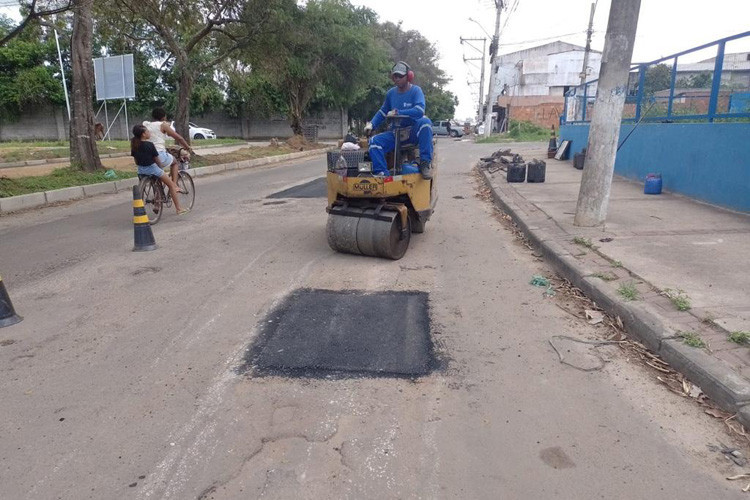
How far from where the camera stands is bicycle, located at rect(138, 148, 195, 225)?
8.79 m

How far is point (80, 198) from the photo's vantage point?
12148 mm

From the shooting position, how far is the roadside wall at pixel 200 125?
3938cm

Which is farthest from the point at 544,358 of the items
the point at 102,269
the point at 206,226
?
the point at 206,226

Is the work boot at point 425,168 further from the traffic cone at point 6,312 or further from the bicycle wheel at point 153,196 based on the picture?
the bicycle wheel at point 153,196

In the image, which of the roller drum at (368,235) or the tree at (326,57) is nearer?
the roller drum at (368,235)

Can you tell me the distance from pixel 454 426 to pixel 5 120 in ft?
152

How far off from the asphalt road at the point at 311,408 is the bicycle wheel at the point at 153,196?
2.97m

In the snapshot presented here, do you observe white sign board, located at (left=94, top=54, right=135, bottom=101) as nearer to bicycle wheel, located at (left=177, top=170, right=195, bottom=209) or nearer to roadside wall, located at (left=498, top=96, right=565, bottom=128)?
bicycle wheel, located at (left=177, top=170, right=195, bottom=209)

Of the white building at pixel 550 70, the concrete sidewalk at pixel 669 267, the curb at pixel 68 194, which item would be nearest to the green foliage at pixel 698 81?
the concrete sidewalk at pixel 669 267

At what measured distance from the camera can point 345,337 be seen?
4305 millimetres

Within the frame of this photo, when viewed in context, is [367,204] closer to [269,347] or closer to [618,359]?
[269,347]

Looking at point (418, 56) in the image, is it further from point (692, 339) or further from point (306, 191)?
point (692, 339)

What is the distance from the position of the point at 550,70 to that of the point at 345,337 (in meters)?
61.4

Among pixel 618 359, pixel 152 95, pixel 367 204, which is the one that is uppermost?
pixel 152 95
